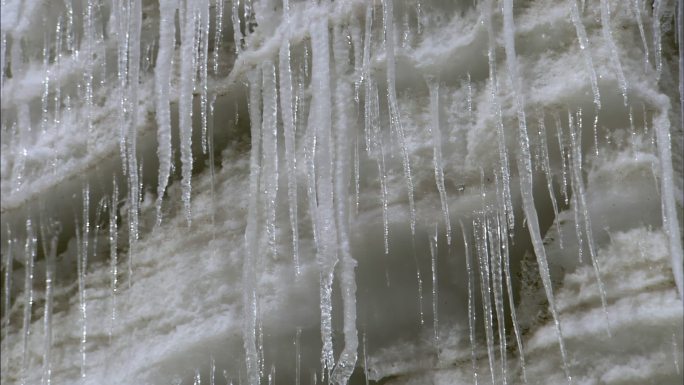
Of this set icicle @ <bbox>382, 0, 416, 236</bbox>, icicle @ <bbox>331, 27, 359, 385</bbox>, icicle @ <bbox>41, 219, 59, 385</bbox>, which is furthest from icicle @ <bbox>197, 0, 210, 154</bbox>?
icicle @ <bbox>41, 219, 59, 385</bbox>

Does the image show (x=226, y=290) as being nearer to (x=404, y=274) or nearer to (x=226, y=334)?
(x=226, y=334)

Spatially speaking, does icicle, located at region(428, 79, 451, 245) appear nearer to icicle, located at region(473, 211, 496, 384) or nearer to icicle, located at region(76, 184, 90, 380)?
icicle, located at region(473, 211, 496, 384)

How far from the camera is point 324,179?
5.48ft

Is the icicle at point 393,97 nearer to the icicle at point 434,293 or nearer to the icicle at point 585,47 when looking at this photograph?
the icicle at point 434,293

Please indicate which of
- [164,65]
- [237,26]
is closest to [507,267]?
[237,26]

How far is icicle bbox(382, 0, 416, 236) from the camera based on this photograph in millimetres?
1653

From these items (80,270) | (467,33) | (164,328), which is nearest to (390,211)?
(467,33)

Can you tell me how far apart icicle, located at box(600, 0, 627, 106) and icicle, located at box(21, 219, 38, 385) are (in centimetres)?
159

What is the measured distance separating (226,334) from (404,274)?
42 centimetres

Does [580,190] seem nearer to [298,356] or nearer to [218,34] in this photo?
[298,356]

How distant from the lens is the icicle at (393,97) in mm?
1653

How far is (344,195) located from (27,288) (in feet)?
3.36

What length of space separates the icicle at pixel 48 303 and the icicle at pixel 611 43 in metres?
A: 1.50

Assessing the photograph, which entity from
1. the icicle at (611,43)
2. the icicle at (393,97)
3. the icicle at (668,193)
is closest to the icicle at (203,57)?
the icicle at (393,97)
